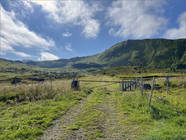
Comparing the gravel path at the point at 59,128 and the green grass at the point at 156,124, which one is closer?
the green grass at the point at 156,124

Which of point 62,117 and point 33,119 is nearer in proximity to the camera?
point 33,119

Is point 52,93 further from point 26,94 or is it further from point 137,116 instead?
point 137,116

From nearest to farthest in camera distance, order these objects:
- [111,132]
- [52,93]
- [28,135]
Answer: [28,135] → [111,132] → [52,93]

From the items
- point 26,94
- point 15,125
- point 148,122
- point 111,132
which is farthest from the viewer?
point 26,94

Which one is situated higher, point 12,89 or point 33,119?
point 12,89

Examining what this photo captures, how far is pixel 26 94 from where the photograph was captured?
35.9 feet

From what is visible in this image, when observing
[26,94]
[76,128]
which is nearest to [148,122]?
[76,128]

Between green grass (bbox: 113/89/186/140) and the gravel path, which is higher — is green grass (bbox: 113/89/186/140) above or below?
above

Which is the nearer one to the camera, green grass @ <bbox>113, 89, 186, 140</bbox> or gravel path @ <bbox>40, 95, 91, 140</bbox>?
green grass @ <bbox>113, 89, 186, 140</bbox>

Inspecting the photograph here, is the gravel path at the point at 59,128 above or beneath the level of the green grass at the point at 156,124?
beneath

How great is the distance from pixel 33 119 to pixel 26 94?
18.8 feet

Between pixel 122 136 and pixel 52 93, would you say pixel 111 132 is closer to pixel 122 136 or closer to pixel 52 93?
pixel 122 136

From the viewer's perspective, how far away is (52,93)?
1221 centimetres

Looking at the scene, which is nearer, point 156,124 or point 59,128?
point 59,128
